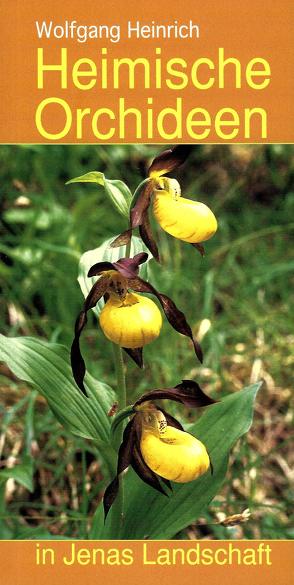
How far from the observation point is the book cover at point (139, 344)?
1358 millimetres

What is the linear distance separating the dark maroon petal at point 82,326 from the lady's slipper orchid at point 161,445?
13 cm

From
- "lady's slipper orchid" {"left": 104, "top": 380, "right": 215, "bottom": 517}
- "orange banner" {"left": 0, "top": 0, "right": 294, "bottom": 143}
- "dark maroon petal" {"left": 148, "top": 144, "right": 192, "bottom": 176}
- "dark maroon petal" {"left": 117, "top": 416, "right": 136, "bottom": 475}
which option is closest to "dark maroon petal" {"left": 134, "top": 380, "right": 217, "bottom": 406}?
"lady's slipper orchid" {"left": 104, "top": 380, "right": 215, "bottom": 517}

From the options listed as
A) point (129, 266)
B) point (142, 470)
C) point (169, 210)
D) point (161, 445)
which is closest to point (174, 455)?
point (161, 445)

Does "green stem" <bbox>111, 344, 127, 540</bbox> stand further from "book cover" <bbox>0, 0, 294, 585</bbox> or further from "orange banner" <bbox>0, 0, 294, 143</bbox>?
"orange banner" <bbox>0, 0, 294, 143</bbox>

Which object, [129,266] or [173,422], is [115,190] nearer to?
[129,266]

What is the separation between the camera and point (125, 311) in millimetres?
1276

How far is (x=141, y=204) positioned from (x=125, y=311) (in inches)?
9.5

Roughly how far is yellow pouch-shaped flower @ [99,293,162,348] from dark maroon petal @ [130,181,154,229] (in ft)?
0.55

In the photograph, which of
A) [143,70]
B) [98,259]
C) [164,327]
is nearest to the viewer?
[98,259]

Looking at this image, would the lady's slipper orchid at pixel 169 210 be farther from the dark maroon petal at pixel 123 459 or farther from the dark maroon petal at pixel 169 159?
the dark maroon petal at pixel 123 459

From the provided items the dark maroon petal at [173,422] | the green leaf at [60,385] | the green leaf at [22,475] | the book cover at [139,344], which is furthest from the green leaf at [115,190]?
the green leaf at [22,475]

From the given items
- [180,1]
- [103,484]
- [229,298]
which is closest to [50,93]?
[180,1]

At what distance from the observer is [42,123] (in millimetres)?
1716

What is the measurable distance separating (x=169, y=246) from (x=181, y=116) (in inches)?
42.1
